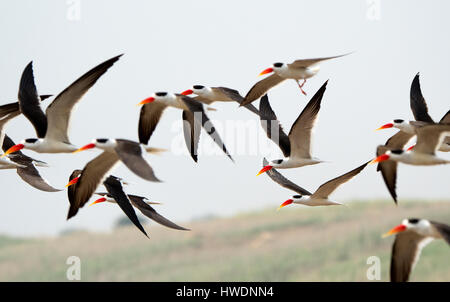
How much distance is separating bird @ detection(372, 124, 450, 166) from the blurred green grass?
2318 cm

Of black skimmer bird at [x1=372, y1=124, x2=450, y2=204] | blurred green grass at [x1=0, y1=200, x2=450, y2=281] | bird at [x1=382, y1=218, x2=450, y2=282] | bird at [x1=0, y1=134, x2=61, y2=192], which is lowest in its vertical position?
blurred green grass at [x1=0, y1=200, x2=450, y2=281]

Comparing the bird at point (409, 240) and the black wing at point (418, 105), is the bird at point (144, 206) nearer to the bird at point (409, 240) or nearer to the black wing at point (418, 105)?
the bird at point (409, 240)

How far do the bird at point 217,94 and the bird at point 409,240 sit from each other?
2.31 meters

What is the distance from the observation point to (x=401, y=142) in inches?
309

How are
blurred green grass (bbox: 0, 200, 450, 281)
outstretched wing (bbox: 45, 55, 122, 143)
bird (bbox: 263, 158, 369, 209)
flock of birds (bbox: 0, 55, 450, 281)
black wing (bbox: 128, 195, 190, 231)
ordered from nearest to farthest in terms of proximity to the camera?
flock of birds (bbox: 0, 55, 450, 281), outstretched wing (bbox: 45, 55, 122, 143), black wing (bbox: 128, 195, 190, 231), bird (bbox: 263, 158, 369, 209), blurred green grass (bbox: 0, 200, 450, 281)

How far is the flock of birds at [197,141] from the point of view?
5.49 m

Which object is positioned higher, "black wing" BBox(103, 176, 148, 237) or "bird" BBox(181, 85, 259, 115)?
"bird" BBox(181, 85, 259, 115)

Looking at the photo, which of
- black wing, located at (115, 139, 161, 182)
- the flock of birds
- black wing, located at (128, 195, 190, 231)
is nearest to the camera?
black wing, located at (115, 139, 161, 182)

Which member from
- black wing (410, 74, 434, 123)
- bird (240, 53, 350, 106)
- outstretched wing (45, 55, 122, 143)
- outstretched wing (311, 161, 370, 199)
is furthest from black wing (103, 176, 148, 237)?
black wing (410, 74, 434, 123)

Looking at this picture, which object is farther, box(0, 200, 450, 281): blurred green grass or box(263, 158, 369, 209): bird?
box(0, 200, 450, 281): blurred green grass

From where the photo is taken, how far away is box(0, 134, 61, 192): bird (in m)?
7.83

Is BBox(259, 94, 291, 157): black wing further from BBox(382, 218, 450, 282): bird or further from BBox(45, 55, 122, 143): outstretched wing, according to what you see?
BBox(382, 218, 450, 282): bird

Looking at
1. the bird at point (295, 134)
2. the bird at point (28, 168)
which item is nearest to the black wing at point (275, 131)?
the bird at point (295, 134)

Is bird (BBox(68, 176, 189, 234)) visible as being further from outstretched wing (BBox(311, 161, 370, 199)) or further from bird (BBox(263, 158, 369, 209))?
outstretched wing (BBox(311, 161, 370, 199))
